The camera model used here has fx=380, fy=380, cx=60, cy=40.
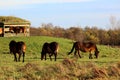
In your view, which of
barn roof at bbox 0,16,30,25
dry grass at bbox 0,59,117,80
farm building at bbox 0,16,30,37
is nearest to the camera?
dry grass at bbox 0,59,117,80

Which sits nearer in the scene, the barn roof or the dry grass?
the dry grass

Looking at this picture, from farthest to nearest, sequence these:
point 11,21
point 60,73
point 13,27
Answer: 1. point 13,27
2. point 11,21
3. point 60,73

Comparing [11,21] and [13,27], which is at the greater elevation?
[11,21]

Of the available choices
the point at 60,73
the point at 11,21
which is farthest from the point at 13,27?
the point at 60,73

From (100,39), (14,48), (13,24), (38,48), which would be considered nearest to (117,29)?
(100,39)

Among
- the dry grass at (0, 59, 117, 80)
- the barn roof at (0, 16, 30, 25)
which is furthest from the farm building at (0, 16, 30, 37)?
the dry grass at (0, 59, 117, 80)

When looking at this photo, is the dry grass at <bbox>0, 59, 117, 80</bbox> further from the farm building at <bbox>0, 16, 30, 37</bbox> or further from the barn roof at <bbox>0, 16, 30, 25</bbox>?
the barn roof at <bbox>0, 16, 30, 25</bbox>

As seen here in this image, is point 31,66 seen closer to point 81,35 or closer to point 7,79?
point 7,79

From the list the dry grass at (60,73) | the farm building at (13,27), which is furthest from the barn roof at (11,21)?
the dry grass at (60,73)

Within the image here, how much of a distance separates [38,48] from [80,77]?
89.1 ft

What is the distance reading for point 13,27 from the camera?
2426 inches

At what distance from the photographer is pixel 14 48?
3138 centimetres

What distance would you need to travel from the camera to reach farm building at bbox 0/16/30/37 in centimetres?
5938

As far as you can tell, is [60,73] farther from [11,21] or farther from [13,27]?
[13,27]
